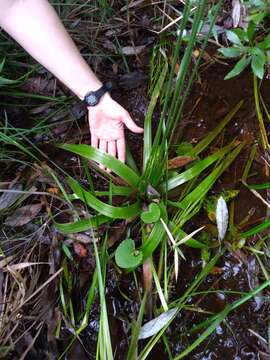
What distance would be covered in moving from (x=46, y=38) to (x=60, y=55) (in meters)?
0.06

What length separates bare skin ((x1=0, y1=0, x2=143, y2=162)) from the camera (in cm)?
111

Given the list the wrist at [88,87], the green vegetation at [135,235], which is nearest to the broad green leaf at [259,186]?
the green vegetation at [135,235]

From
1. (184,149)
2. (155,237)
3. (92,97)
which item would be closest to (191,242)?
(155,237)

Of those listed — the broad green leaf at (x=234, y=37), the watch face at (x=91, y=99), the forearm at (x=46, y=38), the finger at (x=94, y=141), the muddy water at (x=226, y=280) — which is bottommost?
the muddy water at (x=226, y=280)

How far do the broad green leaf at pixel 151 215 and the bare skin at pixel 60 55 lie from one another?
22cm

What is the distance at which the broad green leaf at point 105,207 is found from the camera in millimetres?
1198

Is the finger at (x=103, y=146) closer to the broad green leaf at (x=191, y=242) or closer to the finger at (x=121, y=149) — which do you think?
the finger at (x=121, y=149)

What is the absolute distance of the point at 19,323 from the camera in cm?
120

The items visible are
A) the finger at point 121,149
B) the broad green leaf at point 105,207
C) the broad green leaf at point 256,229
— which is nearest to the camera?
the broad green leaf at point 256,229

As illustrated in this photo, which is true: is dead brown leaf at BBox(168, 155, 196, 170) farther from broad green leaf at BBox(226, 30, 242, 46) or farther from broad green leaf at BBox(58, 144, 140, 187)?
broad green leaf at BBox(226, 30, 242, 46)

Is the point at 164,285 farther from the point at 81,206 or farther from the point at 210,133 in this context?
the point at 210,133

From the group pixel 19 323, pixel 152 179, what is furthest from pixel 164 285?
pixel 19 323

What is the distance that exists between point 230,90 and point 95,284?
2.58 ft

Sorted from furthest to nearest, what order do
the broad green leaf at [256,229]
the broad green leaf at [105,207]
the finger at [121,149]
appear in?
the finger at [121,149] < the broad green leaf at [105,207] < the broad green leaf at [256,229]
